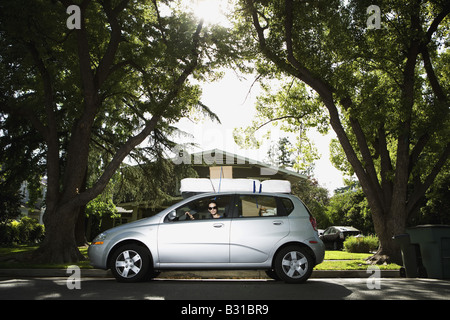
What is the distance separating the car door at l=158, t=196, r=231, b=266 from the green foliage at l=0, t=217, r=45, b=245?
68.5 ft

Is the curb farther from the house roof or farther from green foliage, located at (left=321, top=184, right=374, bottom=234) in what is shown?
green foliage, located at (left=321, top=184, right=374, bottom=234)

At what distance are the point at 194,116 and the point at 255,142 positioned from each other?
319 centimetres

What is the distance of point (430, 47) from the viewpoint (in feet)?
49.6

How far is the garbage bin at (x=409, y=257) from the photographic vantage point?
10.1 meters

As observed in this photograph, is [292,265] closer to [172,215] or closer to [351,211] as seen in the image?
[172,215]

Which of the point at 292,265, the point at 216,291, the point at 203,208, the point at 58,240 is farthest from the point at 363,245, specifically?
the point at 216,291

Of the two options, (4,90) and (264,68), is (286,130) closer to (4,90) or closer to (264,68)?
(264,68)

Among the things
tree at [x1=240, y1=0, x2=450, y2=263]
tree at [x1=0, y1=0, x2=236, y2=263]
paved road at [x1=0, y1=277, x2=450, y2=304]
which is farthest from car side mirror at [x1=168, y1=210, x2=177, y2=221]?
tree at [x1=240, y1=0, x2=450, y2=263]

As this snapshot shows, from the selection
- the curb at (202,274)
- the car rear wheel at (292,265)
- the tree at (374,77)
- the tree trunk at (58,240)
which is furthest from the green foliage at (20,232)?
the car rear wheel at (292,265)

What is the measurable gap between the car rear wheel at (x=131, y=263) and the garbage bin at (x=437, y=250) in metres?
6.70

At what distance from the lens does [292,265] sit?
7.99m

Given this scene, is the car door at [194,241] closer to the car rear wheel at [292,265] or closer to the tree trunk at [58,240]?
the car rear wheel at [292,265]

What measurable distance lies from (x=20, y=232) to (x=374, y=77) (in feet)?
80.4
